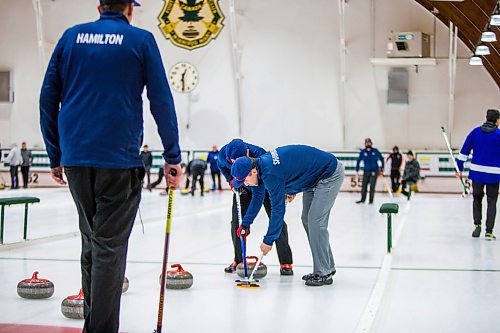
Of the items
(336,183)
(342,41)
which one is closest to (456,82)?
(342,41)

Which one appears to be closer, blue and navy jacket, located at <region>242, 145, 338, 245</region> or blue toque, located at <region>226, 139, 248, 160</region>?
blue and navy jacket, located at <region>242, 145, 338, 245</region>

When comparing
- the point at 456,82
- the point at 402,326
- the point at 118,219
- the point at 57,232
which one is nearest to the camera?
the point at 118,219

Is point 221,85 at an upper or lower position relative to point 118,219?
upper

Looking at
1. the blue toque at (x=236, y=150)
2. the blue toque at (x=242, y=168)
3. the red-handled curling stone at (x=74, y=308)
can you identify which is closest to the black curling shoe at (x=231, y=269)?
the blue toque at (x=236, y=150)

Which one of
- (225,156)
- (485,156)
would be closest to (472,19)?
(485,156)

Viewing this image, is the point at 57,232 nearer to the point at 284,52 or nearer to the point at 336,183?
the point at 336,183

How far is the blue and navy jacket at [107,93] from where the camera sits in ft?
11.9

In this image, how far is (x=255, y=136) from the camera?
27969 millimetres

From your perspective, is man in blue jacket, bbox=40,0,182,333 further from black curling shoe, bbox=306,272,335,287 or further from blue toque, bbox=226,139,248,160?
black curling shoe, bbox=306,272,335,287

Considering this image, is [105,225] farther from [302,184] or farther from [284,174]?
[302,184]

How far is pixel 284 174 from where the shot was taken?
6328 millimetres

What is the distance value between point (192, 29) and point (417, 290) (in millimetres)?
Answer: 22090

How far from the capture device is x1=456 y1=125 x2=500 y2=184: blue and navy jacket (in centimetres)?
1048

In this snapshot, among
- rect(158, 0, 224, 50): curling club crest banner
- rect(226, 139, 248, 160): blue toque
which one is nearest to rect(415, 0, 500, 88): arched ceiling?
rect(158, 0, 224, 50): curling club crest banner
